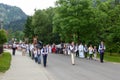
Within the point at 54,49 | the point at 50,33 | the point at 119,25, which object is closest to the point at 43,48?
the point at 119,25

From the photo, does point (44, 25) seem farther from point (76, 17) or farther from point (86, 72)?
point (86, 72)

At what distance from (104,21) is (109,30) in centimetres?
261

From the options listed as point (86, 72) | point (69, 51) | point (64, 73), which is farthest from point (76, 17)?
point (64, 73)

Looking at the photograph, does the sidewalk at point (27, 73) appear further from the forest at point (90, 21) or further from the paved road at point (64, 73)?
the forest at point (90, 21)

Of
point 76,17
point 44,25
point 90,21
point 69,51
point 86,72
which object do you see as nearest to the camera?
point 86,72

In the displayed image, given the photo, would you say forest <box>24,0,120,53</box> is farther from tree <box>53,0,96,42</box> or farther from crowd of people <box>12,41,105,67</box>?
crowd of people <box>12,41,105,67</box>

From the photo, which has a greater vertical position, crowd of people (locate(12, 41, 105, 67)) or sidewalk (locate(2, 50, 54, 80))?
crowd of people (locate(12, 41, 105, 67))

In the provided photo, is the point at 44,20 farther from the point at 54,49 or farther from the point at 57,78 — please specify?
the point at 57,78

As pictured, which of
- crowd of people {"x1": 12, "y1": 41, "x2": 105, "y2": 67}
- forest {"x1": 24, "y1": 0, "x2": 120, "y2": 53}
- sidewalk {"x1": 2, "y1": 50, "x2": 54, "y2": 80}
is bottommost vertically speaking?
sidewalk {"x1": 2, "y1": 50, "x2": 54, "y2": 80}

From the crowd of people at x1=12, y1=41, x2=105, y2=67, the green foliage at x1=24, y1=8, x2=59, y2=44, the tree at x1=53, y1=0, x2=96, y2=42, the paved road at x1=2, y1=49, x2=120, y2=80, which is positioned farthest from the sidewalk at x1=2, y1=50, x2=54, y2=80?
the green foliage at x1=24, y1=8, x2=59, y2=44

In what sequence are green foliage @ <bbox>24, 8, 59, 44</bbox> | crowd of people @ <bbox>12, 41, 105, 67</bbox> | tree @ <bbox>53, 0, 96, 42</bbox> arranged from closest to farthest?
crowd of people @ <bbox>12, 41, 105, 67</bbox>, tree @ <bbox>53, 0, 96, 42</bbox>, green foliage @ <bbox>24, 8, 59, 44</bbox>

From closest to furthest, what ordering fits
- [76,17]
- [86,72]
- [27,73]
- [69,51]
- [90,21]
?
[27,73], [86,72], [69,51], [90,21], [76,17]

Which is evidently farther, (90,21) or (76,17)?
(76,17)

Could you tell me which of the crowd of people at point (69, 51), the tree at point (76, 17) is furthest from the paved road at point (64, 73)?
the tree at point (76, 17)
